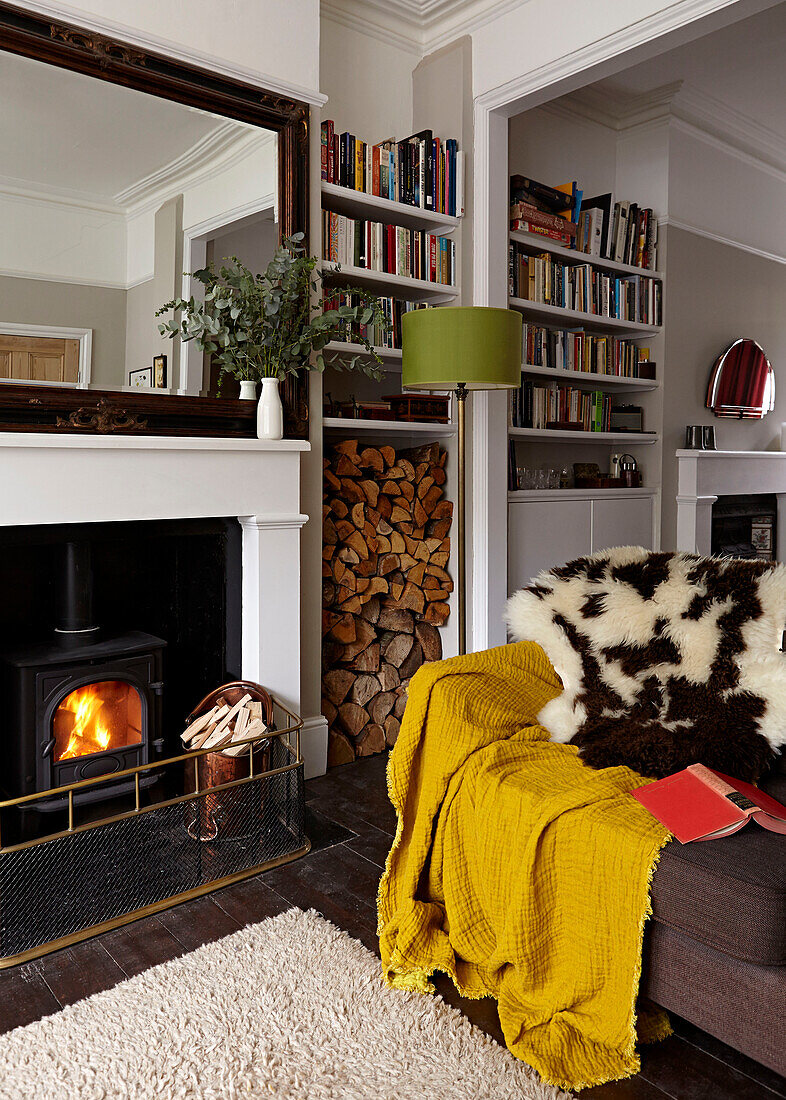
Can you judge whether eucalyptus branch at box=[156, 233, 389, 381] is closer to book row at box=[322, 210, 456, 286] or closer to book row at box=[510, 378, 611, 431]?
book row at box=[322, 210, 456, 286]

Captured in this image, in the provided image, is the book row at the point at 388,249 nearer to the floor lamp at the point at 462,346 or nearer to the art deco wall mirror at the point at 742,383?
the floor lamp at the point at 462,346

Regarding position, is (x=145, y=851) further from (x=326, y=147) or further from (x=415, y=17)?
(x=415, y=17)

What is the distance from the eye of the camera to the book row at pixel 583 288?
3.89 m

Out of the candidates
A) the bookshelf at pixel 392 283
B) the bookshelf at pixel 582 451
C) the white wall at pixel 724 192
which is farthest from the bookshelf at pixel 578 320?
the white wall at pixel 724 192

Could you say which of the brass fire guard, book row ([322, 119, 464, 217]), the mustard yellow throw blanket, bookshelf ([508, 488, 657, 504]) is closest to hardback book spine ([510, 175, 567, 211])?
book row ([322, 119, 464, 217])

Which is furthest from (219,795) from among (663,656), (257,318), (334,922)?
(257,318)

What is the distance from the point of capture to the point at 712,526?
505cm

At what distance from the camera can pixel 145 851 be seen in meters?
2.50

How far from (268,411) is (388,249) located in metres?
0.97

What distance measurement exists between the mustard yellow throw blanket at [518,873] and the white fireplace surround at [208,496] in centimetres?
89

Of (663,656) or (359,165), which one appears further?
(359,165)

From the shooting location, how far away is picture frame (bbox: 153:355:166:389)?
265 cm

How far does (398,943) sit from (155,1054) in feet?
1.84

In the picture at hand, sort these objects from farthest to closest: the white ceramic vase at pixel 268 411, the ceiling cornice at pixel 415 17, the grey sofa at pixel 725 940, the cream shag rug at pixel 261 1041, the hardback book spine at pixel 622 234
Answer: the hardback book spine at pixel 622 234, the ceiling cornice at pixel 415 17, the white ceramic vase at pixel 268 411, the cream shag rug at pixel 261 1041, the grey sofa at pixel 725 940
